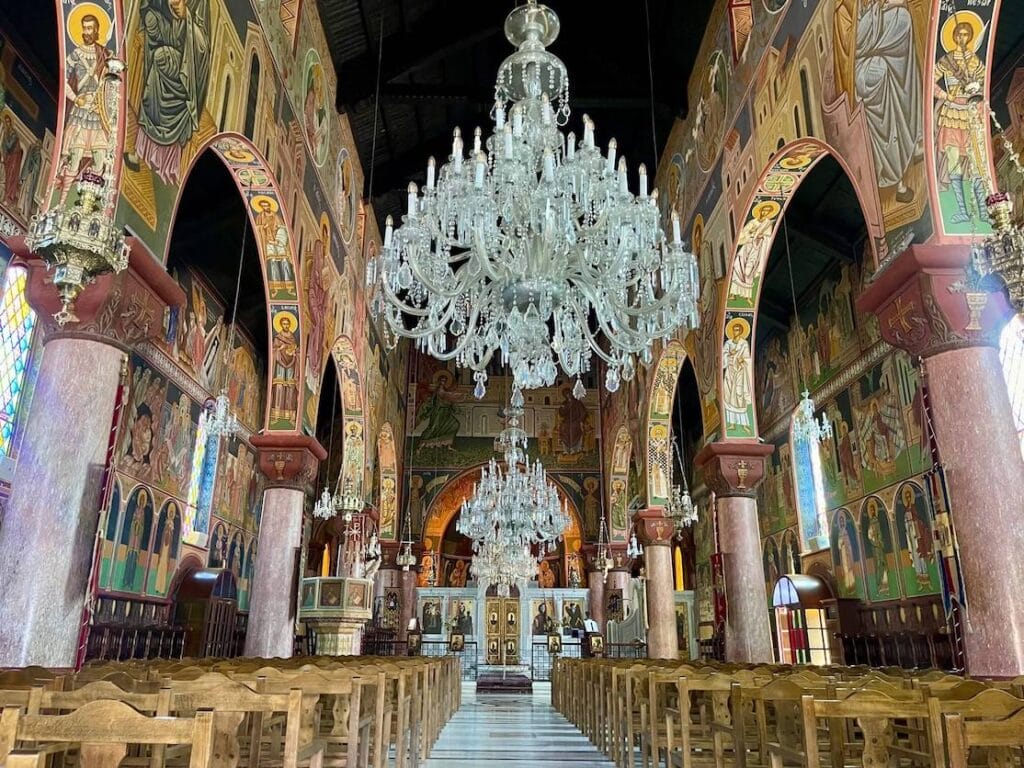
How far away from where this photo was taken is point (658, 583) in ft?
50.2

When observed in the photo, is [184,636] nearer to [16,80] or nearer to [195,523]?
[195,523]

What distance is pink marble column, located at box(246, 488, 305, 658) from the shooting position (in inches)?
424

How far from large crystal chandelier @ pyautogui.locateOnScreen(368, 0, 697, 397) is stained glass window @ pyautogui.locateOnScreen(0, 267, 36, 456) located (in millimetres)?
6046

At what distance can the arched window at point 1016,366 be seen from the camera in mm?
10328

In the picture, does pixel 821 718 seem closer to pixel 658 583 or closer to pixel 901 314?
pixel 901 314

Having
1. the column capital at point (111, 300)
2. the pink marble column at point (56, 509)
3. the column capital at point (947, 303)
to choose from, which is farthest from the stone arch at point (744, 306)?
the pink marble column at point (56, 509)

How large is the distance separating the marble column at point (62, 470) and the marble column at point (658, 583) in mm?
11590

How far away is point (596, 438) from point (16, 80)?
69.2ft

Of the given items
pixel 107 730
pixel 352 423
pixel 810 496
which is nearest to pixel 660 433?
pixel 810 496

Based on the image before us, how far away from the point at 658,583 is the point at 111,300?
12.5 meters

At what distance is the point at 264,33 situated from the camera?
10.2 metres

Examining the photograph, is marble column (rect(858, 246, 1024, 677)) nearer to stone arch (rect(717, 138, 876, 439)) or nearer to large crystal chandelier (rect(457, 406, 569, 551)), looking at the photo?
stone arch (rect(717, 138, 876, 439))

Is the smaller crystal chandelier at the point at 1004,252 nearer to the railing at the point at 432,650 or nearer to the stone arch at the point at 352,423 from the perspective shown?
the stone arch at the point at 352,423

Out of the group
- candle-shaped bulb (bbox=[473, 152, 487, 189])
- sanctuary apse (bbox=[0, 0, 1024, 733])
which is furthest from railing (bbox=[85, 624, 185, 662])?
candle-shaped bulb (bbox=[473, 152, 487, 189])
